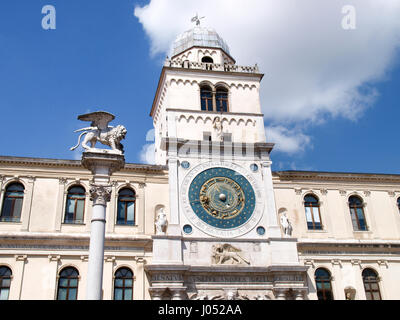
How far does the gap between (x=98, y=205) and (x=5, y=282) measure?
10.0 m

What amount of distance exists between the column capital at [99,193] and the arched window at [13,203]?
10116 millimetres

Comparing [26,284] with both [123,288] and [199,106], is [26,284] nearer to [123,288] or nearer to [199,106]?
[123,288]

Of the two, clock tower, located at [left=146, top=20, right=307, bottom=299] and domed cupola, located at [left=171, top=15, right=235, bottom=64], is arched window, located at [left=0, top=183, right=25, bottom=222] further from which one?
domed cupola, located at [left=171, top=15, right=235, bottom=64]

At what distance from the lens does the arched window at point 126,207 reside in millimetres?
25812

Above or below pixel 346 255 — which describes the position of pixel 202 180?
above

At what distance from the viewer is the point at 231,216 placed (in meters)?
26.3

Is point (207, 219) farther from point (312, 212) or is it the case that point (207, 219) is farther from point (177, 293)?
point (312, 212)

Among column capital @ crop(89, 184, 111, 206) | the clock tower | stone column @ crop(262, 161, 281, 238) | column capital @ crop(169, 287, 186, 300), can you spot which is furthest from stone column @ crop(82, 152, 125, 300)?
stone column @ crop(262, 161, 281, 238)

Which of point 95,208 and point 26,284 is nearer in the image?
point 95,208

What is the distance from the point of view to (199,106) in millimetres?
29453

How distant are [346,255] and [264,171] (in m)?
6.90
